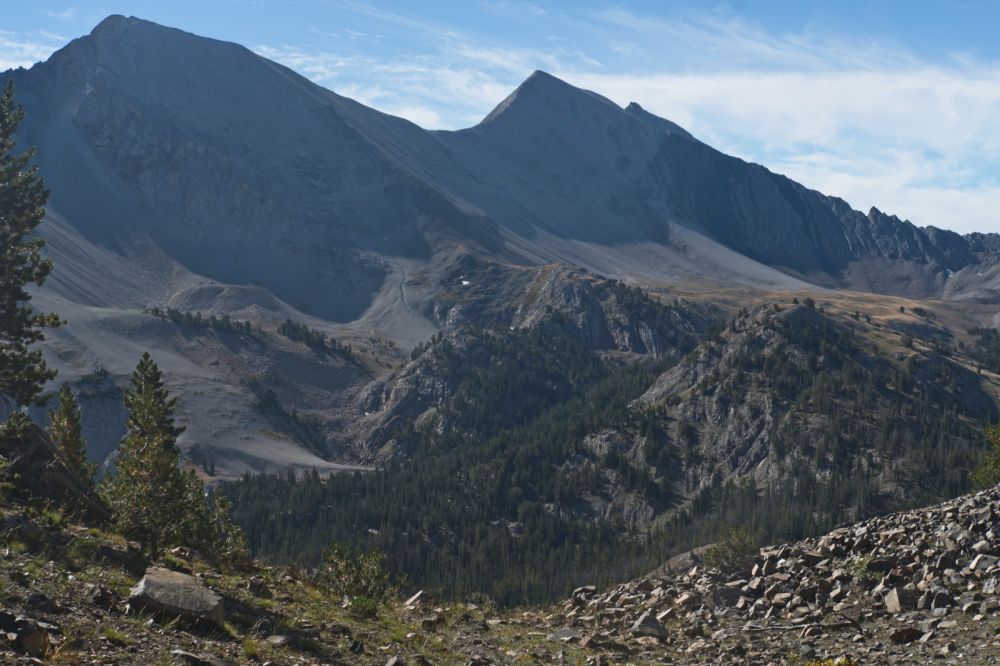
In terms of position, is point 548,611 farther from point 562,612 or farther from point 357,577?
point 357,577

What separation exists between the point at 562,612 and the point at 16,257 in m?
28.7

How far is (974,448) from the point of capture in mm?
188250

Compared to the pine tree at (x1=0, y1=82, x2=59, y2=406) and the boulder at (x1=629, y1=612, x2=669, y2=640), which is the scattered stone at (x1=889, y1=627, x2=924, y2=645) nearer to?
the boulder at (x1=629, y1=612, x2=669, y2=640)

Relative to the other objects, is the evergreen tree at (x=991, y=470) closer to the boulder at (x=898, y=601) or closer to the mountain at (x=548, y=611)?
the mountain at (x=548, y=611)

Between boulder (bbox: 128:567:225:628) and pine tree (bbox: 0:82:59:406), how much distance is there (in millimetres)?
24808

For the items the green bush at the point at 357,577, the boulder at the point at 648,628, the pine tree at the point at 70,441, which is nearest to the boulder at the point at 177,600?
the green bush at the point at 357,577

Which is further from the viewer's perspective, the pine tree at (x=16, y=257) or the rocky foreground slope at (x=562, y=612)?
the pine tree at (x=16, y=257)

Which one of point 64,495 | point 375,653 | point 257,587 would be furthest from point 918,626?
point 64,495

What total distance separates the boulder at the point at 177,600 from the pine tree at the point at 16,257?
24808mm

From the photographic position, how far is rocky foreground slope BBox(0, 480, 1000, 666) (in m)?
20.0

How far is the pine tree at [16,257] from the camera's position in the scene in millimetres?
43125

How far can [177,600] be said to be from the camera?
2123cm

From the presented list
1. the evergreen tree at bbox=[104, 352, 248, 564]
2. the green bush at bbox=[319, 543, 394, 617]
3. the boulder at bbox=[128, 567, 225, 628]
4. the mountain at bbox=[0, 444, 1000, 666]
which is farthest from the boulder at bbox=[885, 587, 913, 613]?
the evergreen tree at bbox=[104, 352, 248, 564]

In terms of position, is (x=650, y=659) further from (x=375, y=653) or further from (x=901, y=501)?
(x=901, y=501)
